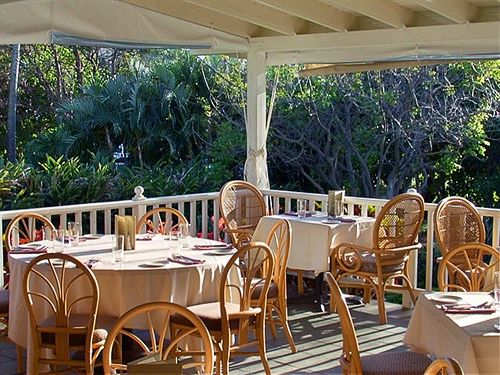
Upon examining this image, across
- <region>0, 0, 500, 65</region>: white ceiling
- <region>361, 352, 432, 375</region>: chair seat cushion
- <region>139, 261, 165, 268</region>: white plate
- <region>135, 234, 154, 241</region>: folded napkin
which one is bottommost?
<region>361, 352, 432, 375</region>: chair seat cushion

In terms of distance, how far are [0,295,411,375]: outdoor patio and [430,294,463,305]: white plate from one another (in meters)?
1.28

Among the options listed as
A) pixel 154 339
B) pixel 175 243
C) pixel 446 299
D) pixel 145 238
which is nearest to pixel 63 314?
pixel 154 339

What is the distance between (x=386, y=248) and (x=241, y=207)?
5.01ft

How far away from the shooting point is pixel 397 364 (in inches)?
150

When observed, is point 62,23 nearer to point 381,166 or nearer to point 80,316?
point 80,316

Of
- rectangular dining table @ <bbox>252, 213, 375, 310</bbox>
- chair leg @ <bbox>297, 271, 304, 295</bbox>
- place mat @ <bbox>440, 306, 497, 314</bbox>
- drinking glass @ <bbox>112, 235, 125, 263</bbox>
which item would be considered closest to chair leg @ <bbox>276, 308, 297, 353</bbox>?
rectangular dining table @ <bbox>252, 213, 375, 310</bbox>

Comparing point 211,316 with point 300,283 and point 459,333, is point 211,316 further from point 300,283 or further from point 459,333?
point 300,283

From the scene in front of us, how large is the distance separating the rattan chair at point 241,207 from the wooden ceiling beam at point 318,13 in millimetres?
1582

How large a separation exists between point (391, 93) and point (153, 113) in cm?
366

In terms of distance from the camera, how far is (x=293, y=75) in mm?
11727

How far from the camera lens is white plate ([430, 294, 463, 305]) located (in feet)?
13.1

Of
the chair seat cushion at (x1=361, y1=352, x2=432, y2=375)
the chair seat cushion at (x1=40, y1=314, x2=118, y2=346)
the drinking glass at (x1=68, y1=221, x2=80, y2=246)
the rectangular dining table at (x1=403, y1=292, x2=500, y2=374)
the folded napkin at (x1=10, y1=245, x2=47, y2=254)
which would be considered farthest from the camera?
the drinking glass at (x1=68, y1=221, x2=80, y2=246)

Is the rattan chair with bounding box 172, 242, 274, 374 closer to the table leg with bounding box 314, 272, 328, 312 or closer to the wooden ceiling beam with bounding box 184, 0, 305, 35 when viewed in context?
the table leg with bounding box 314, 272, 328, 312

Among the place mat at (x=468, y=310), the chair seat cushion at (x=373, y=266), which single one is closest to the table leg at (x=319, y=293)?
the chair seat cushion at (x=373, y=266)
